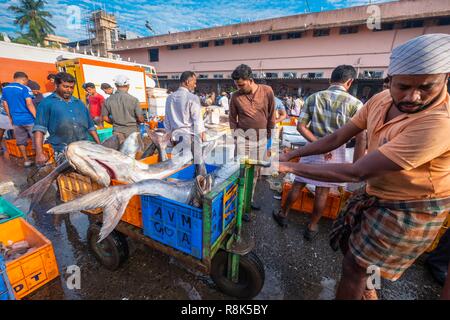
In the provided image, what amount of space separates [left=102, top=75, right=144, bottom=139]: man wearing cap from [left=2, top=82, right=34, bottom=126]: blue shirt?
2.30 meters

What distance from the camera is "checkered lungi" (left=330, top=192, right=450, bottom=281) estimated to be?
1231 mm

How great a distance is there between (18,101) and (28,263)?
4777mm

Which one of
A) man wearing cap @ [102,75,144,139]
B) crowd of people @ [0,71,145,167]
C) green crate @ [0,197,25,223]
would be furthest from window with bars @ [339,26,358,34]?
green crate @ [0,197,25,223]

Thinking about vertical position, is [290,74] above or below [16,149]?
above

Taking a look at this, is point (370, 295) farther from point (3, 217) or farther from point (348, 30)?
point (348, 30)

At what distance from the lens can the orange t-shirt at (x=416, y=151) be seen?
1032 millimetres

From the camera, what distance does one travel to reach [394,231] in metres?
1.29

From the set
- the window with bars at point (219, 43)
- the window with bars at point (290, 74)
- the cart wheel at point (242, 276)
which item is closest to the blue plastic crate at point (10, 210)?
the cart wheel at point (242, 276)

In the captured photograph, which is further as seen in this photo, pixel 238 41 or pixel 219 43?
pixel 219 43

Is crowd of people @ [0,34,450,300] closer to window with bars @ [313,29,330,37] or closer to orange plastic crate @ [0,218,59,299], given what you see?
orange plastic crate @ [0,218,59,299]

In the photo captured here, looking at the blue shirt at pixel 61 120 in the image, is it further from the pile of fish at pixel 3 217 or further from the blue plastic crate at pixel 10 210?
the pile of fish at pixel 3 217

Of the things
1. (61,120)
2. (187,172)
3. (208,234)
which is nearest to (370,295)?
(208,234)
